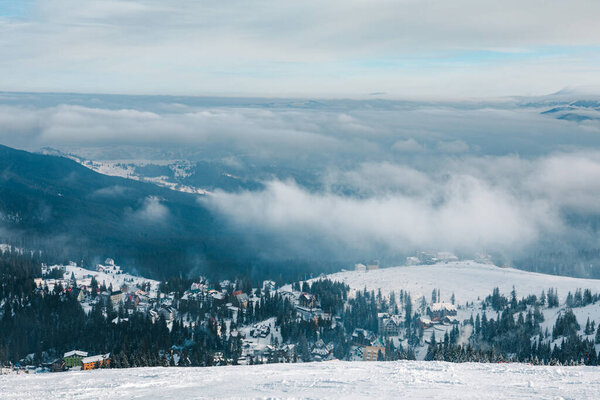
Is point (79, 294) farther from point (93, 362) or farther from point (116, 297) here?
point (93, 362)

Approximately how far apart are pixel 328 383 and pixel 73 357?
2048 inches

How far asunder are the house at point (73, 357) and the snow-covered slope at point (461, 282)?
244 ft

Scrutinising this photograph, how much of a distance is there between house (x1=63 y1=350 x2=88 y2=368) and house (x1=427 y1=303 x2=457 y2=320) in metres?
65.8

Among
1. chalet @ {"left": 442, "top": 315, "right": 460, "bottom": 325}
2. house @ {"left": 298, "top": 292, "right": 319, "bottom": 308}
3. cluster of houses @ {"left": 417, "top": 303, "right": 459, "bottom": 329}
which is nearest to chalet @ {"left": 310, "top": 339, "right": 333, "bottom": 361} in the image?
house @ {"left": 298, "top": 292, "right": 319, "bottom": 308}

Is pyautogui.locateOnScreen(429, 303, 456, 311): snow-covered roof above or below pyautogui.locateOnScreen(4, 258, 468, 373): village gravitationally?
below

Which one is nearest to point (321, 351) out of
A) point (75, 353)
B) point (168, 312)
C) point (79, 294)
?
point (168, 312)

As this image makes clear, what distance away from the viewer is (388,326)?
9475cm

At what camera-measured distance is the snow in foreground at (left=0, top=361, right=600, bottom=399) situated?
2566 centimetres

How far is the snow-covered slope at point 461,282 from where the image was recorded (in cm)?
12400

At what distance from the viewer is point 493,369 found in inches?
1275

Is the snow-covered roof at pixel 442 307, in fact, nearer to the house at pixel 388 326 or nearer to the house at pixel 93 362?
the house at pixel 388 326

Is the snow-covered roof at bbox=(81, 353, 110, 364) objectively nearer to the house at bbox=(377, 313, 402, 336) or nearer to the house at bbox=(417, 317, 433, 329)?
the house at bbox=(377, 313, 402, 336)

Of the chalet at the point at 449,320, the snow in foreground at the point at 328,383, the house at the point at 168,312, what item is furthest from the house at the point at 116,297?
the snow in foreground at the point at 328,383

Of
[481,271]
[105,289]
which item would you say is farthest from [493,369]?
[481,271]
